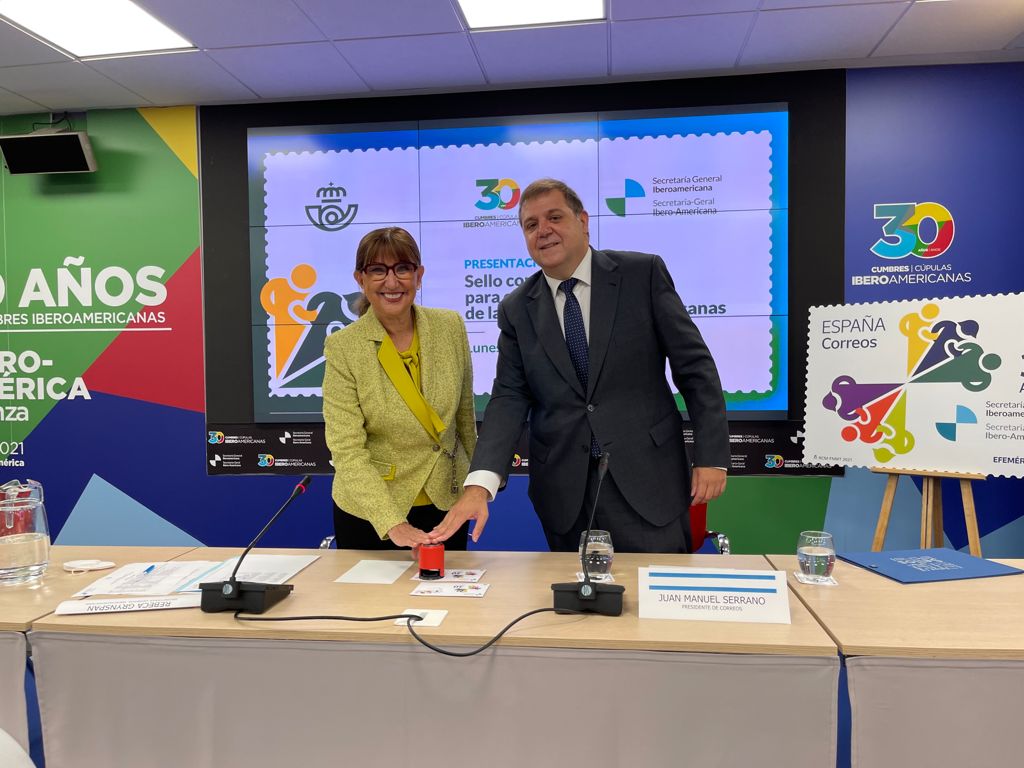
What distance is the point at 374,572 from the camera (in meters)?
1.63

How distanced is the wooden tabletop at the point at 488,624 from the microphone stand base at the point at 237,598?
0.02 metres

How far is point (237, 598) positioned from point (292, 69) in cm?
285

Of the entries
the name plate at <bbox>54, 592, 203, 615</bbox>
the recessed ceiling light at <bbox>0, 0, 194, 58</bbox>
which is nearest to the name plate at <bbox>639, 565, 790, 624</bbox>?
the name plate at <bbox>54, 592, 203, 615</bbox>

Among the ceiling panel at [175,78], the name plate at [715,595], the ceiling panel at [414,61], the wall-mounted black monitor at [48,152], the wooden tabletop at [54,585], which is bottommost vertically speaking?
the wooden tabletop at [54,585]

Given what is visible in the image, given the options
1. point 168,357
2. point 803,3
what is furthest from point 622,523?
point 168,357

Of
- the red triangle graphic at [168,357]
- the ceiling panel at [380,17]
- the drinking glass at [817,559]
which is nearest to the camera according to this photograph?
the drinking glass at [817,559]

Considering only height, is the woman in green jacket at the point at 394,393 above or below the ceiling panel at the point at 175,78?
below

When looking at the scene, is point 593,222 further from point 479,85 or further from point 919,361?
point 919,361

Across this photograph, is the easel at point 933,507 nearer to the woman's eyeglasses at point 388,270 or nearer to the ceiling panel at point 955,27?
the ceiling panel at point 955,27

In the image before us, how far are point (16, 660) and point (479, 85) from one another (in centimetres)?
317

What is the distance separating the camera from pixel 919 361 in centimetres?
288

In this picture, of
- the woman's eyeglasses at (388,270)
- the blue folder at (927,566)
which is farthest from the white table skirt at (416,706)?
the woman's eyeglasses at (388,270)

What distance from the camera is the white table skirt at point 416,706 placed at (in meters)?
1.16

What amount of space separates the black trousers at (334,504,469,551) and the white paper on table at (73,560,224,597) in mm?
413
